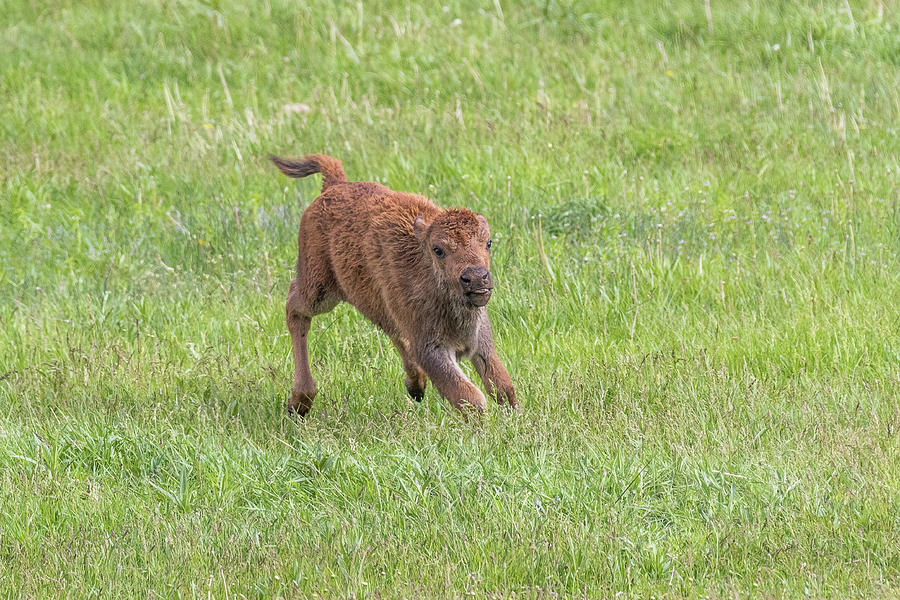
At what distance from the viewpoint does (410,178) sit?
8656 millimetres

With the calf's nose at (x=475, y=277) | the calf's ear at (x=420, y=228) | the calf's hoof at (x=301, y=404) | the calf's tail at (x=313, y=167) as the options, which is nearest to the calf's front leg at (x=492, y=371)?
the calf's ear at (x=420, y=228)

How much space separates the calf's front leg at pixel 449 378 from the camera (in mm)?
5012

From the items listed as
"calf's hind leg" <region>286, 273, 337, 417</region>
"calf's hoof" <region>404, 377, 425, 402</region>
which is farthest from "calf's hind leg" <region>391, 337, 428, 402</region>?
"calf's hind leg" <region>286, 273, 337, 417</region>

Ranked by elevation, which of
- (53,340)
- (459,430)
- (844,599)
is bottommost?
(53,340)

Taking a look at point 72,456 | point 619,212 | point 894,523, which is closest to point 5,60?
point 619,212

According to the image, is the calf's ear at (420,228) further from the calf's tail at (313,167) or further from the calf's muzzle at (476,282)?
the calf's tail at (313,167)

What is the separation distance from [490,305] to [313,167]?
1.32m

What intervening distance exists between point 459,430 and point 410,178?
4.06 metres

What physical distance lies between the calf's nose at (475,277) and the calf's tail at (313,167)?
5.98 feet

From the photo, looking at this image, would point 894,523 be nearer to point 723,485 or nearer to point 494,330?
point 723,485

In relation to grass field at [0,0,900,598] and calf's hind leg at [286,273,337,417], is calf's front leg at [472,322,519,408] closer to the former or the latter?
grass field at [0,0,900,598]

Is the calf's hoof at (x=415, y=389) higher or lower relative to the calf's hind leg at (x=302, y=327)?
lower

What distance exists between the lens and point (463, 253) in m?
4.80

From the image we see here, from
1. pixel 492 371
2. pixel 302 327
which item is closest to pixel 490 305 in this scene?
pixel 302 327
